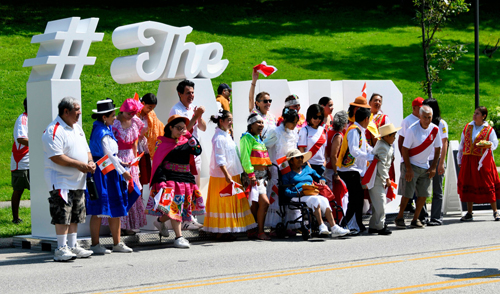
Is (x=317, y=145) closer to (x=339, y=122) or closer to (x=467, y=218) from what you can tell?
(x=339, y=122)

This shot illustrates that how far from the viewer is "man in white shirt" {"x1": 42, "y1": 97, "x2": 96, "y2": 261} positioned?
27.1 feet

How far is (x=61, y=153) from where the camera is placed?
325 inches

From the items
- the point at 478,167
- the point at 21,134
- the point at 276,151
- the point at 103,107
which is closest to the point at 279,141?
the point at 276,151

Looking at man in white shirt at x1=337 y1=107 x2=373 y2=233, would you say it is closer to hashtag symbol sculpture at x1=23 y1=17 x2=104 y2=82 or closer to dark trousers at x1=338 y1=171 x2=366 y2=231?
dark trousers at x1=338 y1=171 x2=366 y2=231

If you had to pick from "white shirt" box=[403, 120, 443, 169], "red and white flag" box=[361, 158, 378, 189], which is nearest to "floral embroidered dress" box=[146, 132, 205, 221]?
"red and white flag" box=[361, 158, 378, 189]

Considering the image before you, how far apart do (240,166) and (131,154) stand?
5.35 feet

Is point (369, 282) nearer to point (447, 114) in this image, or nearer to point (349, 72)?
point (447, 114)

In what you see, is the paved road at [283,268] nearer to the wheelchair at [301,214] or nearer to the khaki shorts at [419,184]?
the wheelchair at [301,214]

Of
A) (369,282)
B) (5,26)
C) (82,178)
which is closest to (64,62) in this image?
(82,178)

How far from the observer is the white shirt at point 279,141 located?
34.6ft

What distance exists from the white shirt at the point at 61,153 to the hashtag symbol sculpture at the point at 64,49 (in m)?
1.14

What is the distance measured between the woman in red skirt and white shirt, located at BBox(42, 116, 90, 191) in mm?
6840

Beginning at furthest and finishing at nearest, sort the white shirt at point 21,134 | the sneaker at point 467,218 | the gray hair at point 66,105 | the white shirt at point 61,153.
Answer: the sneaker at point 467,218 < the white shirt at point 21,134 < the gray hair at point 66,105 < the white shirt at point 61,153

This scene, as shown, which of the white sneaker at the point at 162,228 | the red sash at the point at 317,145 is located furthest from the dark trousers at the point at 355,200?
the white sneaker at the point at 162,228
